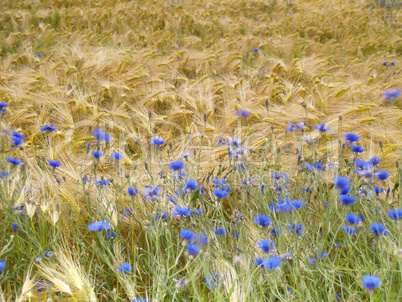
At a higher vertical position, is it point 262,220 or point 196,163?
point 262,220

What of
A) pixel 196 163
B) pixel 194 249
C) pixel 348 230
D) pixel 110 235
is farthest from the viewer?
pixel 196 163

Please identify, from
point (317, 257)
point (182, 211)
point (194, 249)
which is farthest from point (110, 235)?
point (317, 257)

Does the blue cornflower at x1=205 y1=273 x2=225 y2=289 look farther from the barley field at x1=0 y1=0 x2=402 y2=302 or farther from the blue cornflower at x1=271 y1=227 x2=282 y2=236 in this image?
the blue cornflower at x1=271 y1=227 x2=282 y2=236

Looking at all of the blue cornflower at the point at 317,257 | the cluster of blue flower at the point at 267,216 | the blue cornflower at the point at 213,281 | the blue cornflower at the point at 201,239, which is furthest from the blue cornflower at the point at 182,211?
the blue cornflower at the point at 317,257

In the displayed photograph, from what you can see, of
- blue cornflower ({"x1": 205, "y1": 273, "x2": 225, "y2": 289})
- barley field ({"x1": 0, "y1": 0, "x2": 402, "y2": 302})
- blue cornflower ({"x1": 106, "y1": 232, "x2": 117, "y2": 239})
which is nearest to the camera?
blue cornflower ({"x1": 205, "y1": 273, "x2": 225, "y2": 289})

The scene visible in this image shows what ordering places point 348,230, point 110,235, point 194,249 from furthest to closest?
point 110,235 < point 348,230 < point 194,249

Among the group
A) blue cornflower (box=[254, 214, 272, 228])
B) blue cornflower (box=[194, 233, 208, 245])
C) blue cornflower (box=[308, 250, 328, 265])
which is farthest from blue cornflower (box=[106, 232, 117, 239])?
blue cornflower (box=[308, 250, 328, 265])

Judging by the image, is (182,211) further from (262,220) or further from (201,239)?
(262,220)

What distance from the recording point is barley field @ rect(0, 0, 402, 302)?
1.06 m

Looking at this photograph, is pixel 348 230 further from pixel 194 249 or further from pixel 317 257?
pixel 194 249

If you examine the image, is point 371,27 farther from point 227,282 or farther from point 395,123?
point 227,282

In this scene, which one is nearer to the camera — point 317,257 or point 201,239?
point 201,239

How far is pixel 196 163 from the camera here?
174 cm

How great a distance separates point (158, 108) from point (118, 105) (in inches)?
11.3
